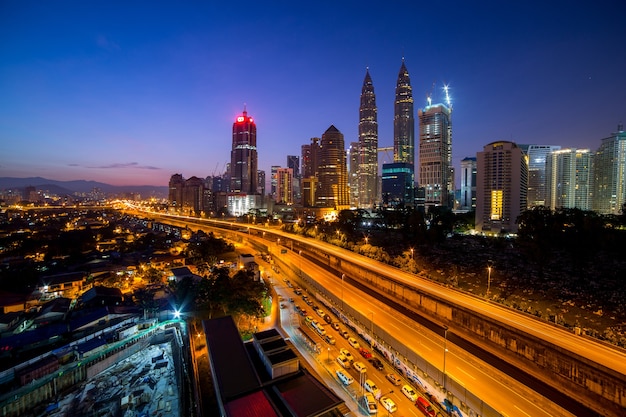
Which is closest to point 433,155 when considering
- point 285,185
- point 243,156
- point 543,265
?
point 243,156

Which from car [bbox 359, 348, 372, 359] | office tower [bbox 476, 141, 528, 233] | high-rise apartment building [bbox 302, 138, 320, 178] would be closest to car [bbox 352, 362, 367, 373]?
car [bbox 359, 348, 372, 359]

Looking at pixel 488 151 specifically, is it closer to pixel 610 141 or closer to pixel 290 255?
pixel 610 141

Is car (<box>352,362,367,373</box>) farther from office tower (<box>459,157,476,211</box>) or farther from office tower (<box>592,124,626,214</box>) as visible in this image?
office tower (<box>459,157,476,211</box>)

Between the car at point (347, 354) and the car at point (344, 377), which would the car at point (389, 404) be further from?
the car at point (347, 354)

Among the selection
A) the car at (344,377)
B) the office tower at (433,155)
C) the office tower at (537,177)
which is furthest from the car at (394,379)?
the office tower at (433,155)

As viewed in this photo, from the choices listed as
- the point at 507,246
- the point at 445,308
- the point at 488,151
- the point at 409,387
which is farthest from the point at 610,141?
the point at 409,387

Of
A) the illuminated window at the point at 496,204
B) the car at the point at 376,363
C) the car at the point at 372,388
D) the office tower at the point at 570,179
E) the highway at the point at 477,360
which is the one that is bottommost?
the car at the point at 376,363

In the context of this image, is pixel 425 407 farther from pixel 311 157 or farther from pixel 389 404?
pixel 311 157
